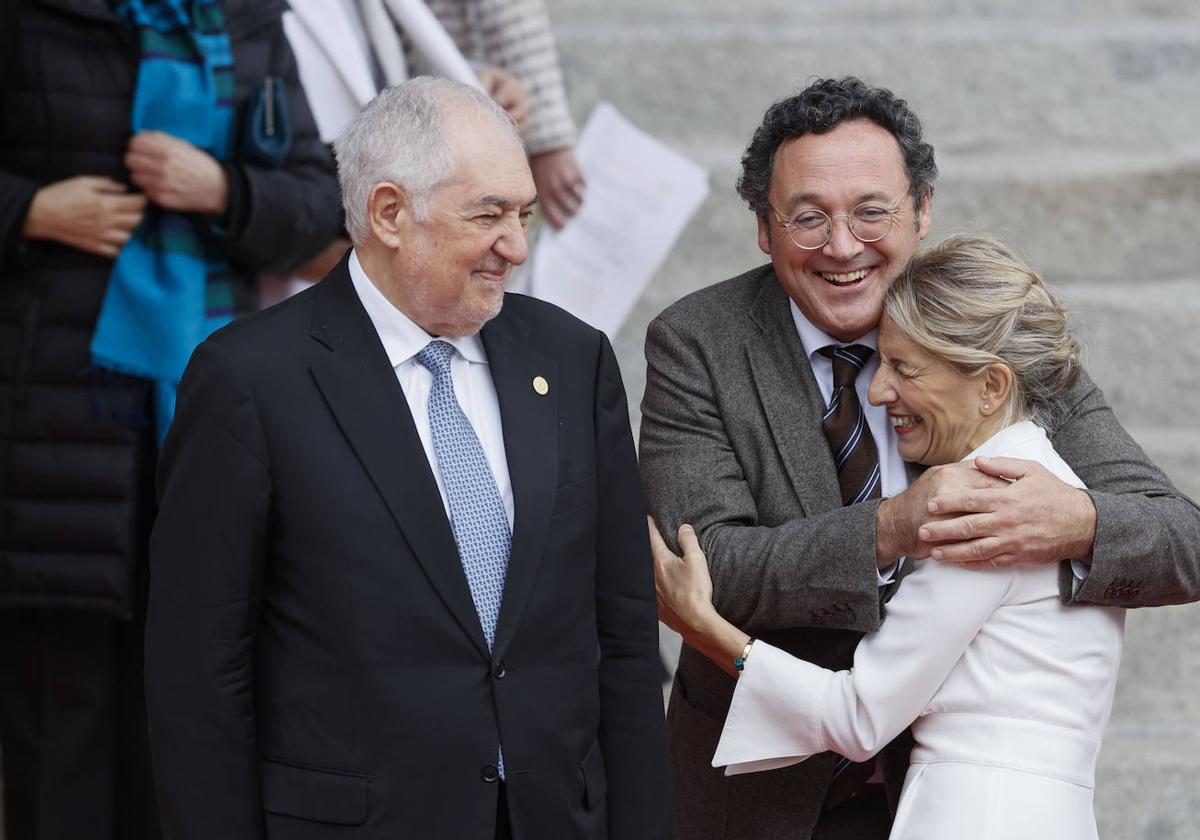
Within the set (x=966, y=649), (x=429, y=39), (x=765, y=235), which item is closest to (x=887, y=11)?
(x=429, y=39)

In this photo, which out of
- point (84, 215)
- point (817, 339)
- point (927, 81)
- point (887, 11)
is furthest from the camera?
point (887, 11)

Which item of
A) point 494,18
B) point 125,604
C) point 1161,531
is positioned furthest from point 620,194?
point 1161,531

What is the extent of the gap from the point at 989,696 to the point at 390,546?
0.86m

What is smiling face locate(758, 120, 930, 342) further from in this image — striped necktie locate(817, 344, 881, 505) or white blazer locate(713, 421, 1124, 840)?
white blazer locate(713, 421, 1124, 840)

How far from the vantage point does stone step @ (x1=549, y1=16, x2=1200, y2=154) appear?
13.9 feet

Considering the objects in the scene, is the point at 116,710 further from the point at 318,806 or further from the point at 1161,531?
the point at 1161,531

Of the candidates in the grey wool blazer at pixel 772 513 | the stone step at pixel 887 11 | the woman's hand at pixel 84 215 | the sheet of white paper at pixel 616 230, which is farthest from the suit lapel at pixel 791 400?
the stone step at pixel 887 11

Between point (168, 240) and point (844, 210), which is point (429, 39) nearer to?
point (168, 240)

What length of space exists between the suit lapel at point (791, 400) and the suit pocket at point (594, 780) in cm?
52

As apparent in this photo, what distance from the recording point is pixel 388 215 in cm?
206

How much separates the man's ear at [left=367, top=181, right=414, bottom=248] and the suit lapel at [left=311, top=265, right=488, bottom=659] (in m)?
0.15

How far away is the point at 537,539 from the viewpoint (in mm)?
2049

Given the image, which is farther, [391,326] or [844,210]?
[844,210]

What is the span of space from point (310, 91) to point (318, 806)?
1870 millimetres
